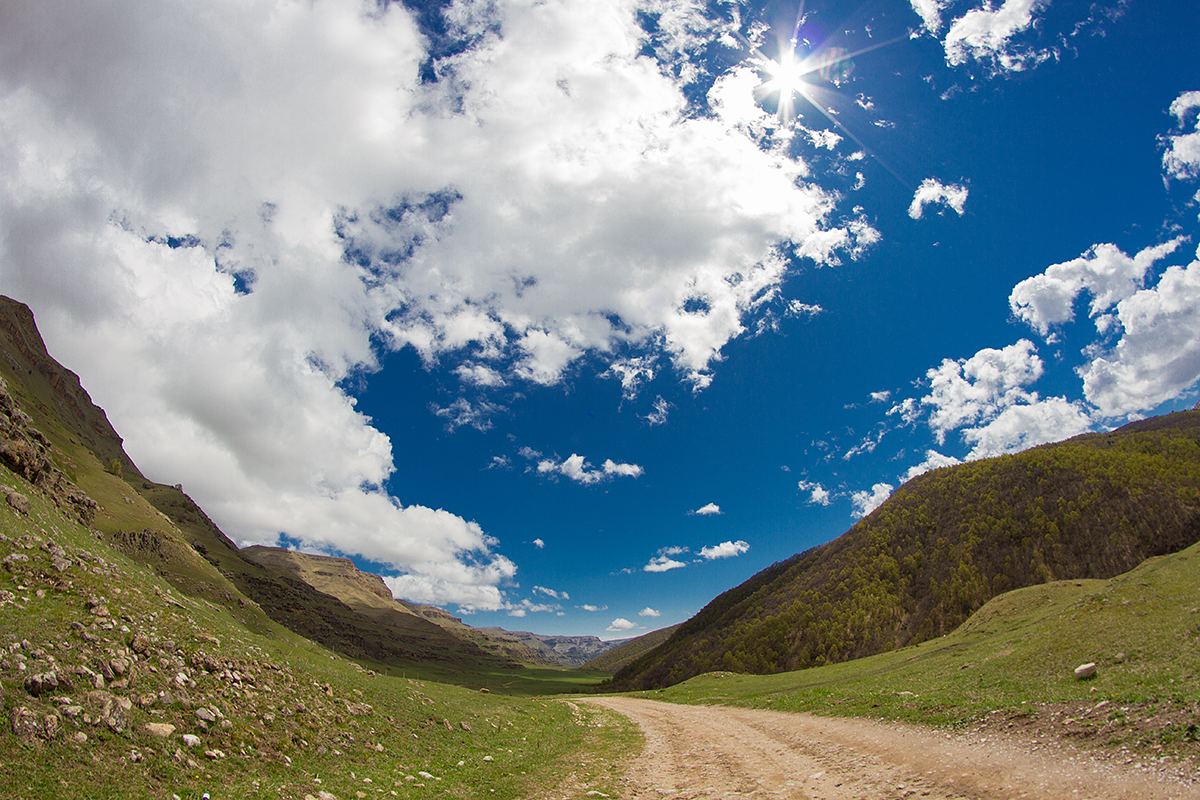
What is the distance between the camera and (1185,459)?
97938 millimetres

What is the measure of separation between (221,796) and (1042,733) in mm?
23523

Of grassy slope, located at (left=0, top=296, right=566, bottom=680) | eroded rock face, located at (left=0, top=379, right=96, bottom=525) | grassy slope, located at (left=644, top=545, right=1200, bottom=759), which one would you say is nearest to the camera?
grassy slope, located at (left=644, top=545, right=1200, bottom=759)

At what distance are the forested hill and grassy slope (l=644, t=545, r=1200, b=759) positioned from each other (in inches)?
2065

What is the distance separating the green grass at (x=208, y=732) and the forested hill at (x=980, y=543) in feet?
352

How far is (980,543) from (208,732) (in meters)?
140

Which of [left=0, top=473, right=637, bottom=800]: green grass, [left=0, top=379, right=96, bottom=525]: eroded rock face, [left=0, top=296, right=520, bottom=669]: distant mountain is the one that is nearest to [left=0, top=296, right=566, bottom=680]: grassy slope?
[left=0, top=296, right=520, bottom=669]: distant mountain

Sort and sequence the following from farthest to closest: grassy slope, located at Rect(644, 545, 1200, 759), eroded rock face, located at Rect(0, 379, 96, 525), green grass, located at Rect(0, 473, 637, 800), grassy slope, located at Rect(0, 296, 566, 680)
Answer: grassy slope, located at Rect(0, 296, 566, 680) < eroded rock face, located at Rect(0, 379, 96, 525) < grassy slope, located at Rect(644, 545, 1200, 759) < green grass, located at Rect(0, 473, 637, 800)

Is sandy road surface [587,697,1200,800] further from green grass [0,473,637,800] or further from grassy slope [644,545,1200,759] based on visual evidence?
green grass [0,473,637,800]

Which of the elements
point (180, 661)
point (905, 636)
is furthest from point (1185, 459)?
point (180, 661)

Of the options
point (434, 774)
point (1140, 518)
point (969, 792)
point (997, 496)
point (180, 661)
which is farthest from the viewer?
point (997, 496)

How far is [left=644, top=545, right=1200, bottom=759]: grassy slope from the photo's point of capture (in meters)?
13.2

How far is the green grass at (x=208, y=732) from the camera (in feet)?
32.0

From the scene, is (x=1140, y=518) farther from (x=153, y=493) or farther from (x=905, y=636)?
(x=153, y=493)

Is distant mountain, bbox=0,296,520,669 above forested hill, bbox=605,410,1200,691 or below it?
below
